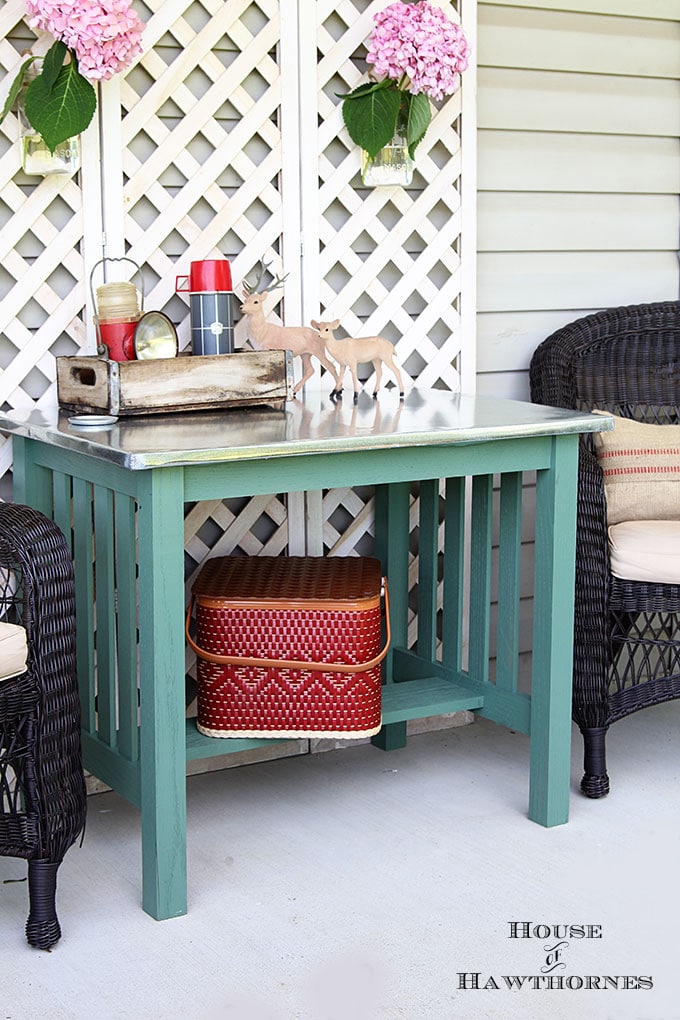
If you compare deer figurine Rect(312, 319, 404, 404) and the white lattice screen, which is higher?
the white lattice screen

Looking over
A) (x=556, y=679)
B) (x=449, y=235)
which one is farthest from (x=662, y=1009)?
(x=449, y=235)

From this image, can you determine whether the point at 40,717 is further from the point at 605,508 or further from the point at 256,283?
the point at 605,508

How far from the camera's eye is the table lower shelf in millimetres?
2611

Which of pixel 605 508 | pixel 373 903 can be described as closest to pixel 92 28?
pixel 605 508

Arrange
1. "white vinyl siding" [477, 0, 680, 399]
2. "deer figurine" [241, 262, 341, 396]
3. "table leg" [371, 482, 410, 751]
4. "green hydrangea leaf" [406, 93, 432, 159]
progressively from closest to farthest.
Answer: "deer figurine" [241, 262, 341, 396] → "green hydrangea leaf" [406, 93, 432, 159] → "table leg" [371, 482, 410, 751] → "white vinyl siding" [477, 0, 680, 399]

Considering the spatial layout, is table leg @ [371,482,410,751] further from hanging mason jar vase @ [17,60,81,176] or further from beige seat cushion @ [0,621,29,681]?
beige seat cushion @ [0,621,29,681]

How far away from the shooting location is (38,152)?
2.65 metres

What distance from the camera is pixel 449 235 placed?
3.19 m

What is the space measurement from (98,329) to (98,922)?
46.9 inches

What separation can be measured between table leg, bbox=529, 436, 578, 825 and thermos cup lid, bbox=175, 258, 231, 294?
2.60ft

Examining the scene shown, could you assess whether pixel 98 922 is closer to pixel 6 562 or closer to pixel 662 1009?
pixel 6 562

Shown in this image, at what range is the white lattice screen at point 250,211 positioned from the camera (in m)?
2.75

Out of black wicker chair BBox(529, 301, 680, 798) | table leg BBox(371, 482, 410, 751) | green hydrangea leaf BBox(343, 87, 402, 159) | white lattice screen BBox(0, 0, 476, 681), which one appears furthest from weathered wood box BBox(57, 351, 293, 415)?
black wicker chair BBox(529, 301, 680, 798)

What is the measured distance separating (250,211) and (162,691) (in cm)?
125
